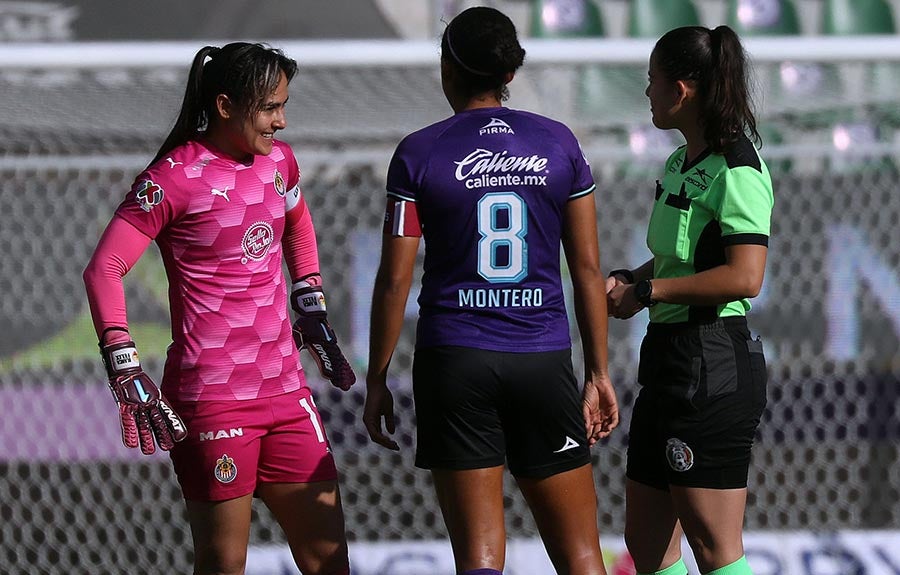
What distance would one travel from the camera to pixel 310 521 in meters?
2.98

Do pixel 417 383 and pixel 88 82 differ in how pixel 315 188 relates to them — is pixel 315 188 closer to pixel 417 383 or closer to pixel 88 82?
pixel 88 82

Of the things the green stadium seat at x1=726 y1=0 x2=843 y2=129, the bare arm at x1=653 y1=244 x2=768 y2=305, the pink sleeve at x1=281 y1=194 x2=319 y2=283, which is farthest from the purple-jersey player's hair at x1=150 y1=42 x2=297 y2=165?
the green stadium seat at x1=726 y1=0 x2=843 y2=129

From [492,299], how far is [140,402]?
2.85ft

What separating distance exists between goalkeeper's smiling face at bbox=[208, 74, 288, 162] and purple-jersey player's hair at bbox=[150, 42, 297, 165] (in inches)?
0.6

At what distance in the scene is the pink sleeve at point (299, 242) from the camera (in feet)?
10.4

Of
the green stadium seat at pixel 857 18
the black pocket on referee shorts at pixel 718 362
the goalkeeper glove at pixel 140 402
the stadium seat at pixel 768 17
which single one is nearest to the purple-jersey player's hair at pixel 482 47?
the black pocket on referee shorts at pixel 718 362

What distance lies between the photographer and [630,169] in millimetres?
6684

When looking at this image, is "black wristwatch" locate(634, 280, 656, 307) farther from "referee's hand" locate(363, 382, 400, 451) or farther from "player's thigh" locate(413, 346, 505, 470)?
"referee's hand" locate(363, 382, 400, 451)

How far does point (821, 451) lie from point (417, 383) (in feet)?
11.7

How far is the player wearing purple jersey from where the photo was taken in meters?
2.67

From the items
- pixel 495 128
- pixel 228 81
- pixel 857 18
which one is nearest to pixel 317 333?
pixel 228 81

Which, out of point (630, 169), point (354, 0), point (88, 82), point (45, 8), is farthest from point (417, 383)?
point (45, 8)

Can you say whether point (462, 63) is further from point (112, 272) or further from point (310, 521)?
point (310, 521)

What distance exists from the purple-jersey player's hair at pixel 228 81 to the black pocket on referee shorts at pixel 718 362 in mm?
1241
